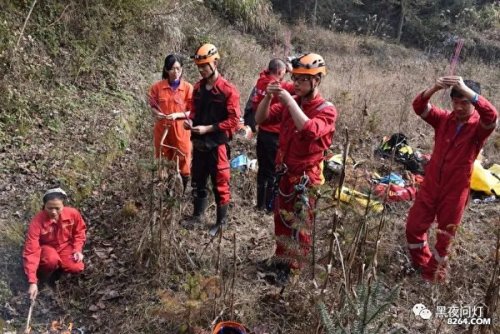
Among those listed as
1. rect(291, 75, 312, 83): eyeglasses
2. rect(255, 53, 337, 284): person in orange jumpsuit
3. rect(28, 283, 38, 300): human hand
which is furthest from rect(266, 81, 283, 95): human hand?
rect(28, 283, 38, 300): human hand

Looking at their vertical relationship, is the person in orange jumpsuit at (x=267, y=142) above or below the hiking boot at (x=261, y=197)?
above

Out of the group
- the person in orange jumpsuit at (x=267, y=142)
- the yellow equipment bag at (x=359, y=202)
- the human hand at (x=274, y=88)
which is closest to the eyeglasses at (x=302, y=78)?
the human hand at (x=274, y=88)

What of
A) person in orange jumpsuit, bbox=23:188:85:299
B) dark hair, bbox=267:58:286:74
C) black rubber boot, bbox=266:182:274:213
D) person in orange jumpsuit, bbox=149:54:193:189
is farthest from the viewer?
black rubber boot, bbox=266:182:274:213

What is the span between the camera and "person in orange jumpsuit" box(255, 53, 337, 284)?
3.52 m

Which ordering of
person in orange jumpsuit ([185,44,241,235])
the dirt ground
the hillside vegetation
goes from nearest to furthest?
1. the hillside vegetation
2. the dirt ground
3. person in orange jumpsuit ([185,44,241,235])

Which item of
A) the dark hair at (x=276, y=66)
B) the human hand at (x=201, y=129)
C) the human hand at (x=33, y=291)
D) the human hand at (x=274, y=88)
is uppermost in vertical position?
the human hand at (x=274, y=88)

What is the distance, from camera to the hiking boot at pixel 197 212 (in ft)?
16.8

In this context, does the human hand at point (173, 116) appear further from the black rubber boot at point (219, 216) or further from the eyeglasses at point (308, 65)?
the eyeglasses at point (308, 65)

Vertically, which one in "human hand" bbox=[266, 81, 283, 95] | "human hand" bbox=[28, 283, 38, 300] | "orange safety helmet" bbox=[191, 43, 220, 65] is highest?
"orange safety helmet" bbox=[191, 43, 220, 65]

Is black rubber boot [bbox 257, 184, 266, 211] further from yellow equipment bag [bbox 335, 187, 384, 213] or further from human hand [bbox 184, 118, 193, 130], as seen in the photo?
yellow equipment bag [bbox 335, 187, 384, 213]

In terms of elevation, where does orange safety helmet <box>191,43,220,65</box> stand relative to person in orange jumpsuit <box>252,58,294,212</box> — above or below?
above

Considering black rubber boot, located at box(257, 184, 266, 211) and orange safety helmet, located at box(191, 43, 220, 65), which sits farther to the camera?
black rubber boot, located at box(257, 184, 266, 211)

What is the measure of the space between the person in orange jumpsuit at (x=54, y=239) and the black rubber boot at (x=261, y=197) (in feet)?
7.02

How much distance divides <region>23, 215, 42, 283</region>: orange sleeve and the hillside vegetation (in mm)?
219
